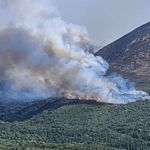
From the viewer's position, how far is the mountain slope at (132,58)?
171 m

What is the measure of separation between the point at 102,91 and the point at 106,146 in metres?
31.6

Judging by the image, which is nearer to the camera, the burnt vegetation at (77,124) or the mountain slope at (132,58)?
the burnt vegetation at (77,124)

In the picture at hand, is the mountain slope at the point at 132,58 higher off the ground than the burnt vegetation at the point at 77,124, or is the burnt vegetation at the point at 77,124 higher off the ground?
the mountain slope at the point at 132,58

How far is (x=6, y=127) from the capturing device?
435ft

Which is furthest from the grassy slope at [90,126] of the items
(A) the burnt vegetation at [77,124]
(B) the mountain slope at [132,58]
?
(B) the mountain slope at [132,58]

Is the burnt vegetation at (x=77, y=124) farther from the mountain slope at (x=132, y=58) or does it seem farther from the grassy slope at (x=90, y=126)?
the mountain slope at (x=132, y=58)

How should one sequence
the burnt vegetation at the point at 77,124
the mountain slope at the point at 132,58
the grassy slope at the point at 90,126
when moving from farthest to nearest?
the mountain slope at the point at 132,58, the grassy slope at the point at 90,126, the burnt vegetation at the point at 77,124

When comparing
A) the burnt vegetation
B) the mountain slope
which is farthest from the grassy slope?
the mountain slope

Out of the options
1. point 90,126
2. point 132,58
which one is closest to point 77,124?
point 90,126

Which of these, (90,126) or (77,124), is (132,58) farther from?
(90,126)

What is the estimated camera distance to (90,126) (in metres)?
125

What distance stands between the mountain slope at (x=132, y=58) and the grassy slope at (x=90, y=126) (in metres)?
29.6

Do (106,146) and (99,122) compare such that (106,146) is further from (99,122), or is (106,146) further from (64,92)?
(64,92)

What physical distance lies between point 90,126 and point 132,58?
63.9 meters
